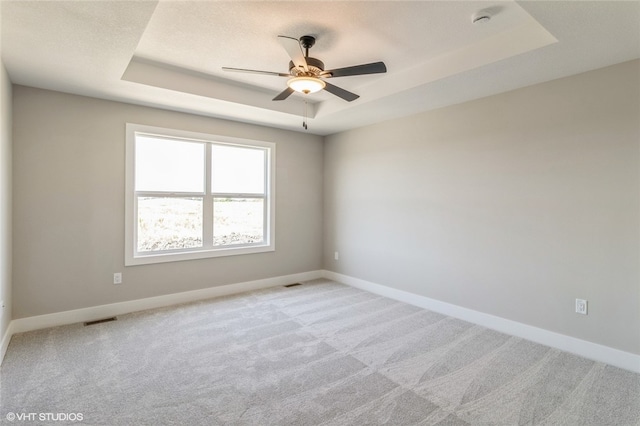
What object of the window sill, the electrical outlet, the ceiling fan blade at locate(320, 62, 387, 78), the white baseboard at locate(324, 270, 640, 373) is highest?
the ceiling fan blade at locate(320, 62, 387, 78)

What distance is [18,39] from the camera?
2285 mm

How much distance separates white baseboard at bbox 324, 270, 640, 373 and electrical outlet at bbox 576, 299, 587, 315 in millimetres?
250

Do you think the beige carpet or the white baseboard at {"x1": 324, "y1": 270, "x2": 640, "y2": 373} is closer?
the beige carpet

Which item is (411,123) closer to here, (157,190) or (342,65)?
(342,65)

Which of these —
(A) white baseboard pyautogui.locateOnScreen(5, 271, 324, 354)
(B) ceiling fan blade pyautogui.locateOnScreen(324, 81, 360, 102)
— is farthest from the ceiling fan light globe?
(A) white baseboard pyautogui.locateOnScreen(5, 271, 324, 354)

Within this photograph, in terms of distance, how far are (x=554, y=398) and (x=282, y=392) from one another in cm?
189

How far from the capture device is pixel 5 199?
2877mm

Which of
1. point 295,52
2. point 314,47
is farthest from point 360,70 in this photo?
point 314,47

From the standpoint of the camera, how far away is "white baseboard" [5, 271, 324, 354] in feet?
10.6

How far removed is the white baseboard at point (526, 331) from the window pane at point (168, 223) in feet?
8.97

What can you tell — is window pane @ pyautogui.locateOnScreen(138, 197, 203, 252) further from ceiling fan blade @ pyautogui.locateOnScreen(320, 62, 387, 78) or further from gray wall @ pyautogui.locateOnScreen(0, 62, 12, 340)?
ceiling fan blade @ pyautogui.locateOnScreen(320, 62, 387, 78)

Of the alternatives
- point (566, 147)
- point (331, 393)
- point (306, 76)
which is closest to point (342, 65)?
point (306, 76)

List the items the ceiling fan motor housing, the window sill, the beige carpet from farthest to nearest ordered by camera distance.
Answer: the window sill, the ceiling fan motor housing, the beige carpet

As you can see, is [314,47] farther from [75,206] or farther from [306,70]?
[75,206]
